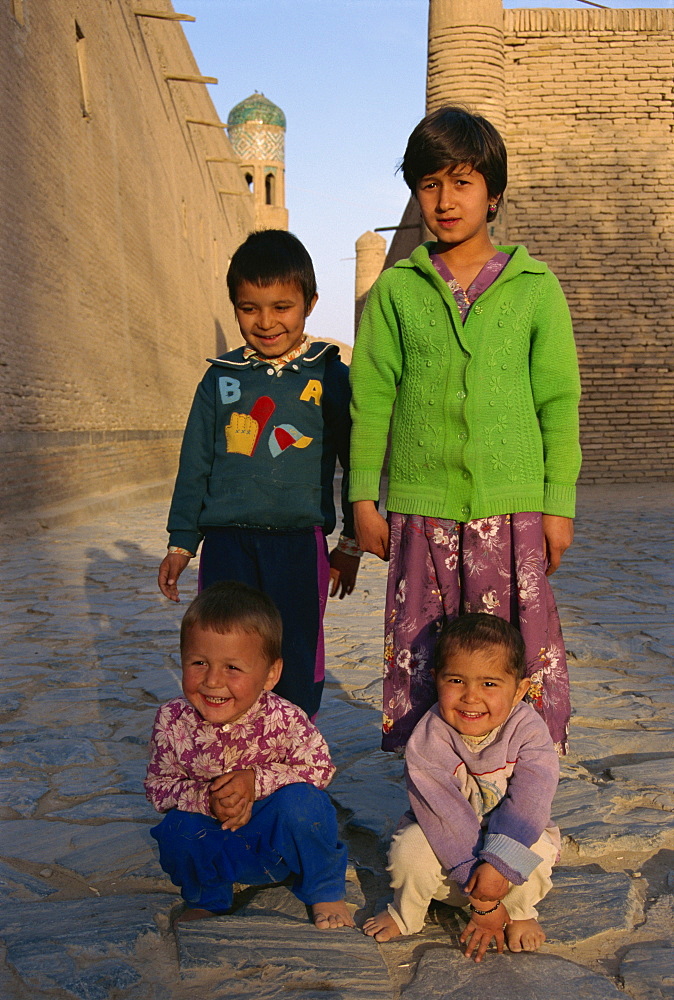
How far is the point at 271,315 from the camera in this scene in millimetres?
2262

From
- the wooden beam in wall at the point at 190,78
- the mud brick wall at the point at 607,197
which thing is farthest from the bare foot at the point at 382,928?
the wooden beam in wall at the point at 190,78

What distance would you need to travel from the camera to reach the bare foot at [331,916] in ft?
6.07

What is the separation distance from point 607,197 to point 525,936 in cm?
1195

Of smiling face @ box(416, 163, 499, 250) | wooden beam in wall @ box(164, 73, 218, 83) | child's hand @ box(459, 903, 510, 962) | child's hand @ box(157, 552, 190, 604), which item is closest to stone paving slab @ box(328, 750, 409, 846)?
child's hand @ box(459, 903, 510, 962)

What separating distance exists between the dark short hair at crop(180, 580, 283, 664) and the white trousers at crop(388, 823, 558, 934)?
0.47 metres

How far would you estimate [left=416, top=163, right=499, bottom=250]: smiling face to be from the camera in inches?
80.2

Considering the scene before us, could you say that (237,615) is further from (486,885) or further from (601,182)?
(601,182)

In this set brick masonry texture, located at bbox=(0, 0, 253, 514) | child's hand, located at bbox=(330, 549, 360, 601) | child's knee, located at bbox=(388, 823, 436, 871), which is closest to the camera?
child's knee, located at bbox=(388, 823, 436, 871)

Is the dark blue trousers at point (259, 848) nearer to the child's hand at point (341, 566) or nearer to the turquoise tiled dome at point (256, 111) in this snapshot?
the child's hand at point (341, 566)

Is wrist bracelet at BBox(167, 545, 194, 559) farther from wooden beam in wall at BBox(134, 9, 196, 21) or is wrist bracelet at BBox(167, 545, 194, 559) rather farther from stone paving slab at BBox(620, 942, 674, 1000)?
wooden beam in wall at BBox(134, 9, 196, 21)

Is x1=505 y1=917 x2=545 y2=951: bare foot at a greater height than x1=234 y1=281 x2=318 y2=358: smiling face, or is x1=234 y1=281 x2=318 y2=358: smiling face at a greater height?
x1=234 y1=281 x2=318 y2=358: smiling face

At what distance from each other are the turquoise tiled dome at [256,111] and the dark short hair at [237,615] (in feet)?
133

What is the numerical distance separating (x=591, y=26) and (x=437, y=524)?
11.8 metres

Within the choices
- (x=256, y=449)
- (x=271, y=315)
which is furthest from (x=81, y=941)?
(x=271, y=315)
